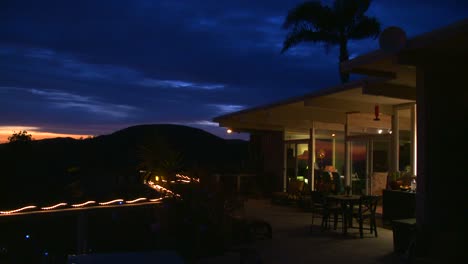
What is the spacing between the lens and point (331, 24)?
19281 mm

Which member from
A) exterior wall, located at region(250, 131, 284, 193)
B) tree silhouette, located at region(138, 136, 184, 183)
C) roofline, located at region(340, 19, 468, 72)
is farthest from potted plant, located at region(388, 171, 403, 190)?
exterior wall, located at region(250, 131, 284, 193)

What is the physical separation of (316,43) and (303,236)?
12535mm

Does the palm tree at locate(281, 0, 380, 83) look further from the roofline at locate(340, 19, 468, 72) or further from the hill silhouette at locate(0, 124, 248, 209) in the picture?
the roofline at locate(340, 19, 468, 72)

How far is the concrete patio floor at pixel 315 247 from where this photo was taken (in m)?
6.55

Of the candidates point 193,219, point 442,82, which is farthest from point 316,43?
point 193,219

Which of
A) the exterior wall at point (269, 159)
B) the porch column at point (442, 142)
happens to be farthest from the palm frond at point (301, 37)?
the porch column at point (442, 142)

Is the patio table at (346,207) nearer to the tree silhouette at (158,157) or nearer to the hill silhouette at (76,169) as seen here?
the hill silhouette at (76,169)

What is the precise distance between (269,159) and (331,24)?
255 inches

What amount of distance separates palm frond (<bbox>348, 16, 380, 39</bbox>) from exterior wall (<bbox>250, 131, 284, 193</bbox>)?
586cm

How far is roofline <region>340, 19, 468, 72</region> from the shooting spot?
16.3 ft

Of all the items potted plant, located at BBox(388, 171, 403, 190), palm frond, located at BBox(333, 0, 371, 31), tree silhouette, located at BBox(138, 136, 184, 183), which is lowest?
potted plant, located at BBox(388, 171, 403, 190)

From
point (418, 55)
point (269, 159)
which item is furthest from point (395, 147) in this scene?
point (269, 159)

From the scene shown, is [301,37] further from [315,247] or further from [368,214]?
[315,247]

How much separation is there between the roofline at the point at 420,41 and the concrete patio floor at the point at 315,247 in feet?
9.32
